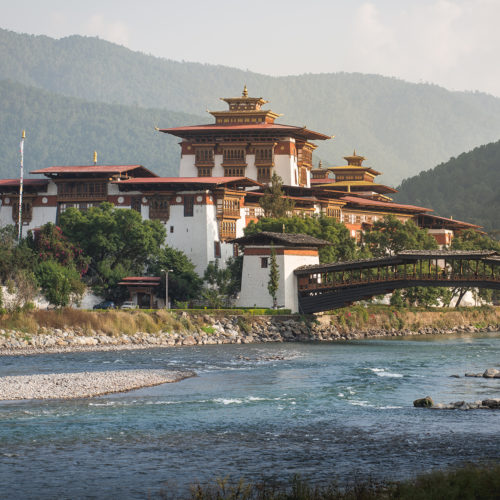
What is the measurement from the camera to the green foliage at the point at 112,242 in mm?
97438

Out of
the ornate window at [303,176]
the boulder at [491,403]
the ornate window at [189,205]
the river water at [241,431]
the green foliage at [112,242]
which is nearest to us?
the river water at [241,431]

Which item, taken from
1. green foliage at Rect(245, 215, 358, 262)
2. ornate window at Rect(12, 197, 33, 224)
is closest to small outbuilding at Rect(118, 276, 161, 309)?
green foliage at Rect(245, 215, 358, 262)

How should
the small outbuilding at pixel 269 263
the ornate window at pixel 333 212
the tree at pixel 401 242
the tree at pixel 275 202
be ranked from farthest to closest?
the ornate window at pixel 333 212 < the tree at pixel 401 242 < the tree at pixel 275 202 < the small outbuilding at pixel 269 263

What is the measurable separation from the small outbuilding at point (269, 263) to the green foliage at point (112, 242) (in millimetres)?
11689

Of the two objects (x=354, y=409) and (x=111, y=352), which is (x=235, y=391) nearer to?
(x=354, y=409)

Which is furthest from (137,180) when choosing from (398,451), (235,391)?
(398,451)

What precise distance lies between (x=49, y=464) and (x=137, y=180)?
260 feet

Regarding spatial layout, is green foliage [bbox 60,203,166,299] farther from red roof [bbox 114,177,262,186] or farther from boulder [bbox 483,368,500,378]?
boulder [bbox 483,368,500,378]

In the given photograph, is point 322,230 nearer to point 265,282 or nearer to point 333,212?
point 265,282

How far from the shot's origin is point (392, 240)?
384 ft

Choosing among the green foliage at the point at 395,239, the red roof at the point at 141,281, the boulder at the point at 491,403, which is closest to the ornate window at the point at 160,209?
the red roof at the point at 141,281

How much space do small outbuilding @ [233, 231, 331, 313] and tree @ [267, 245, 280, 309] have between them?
322mm

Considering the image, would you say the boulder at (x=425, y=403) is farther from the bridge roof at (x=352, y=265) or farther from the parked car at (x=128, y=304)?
the parked car at (x=128, y=304)

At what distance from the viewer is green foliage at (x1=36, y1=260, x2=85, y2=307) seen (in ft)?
282
